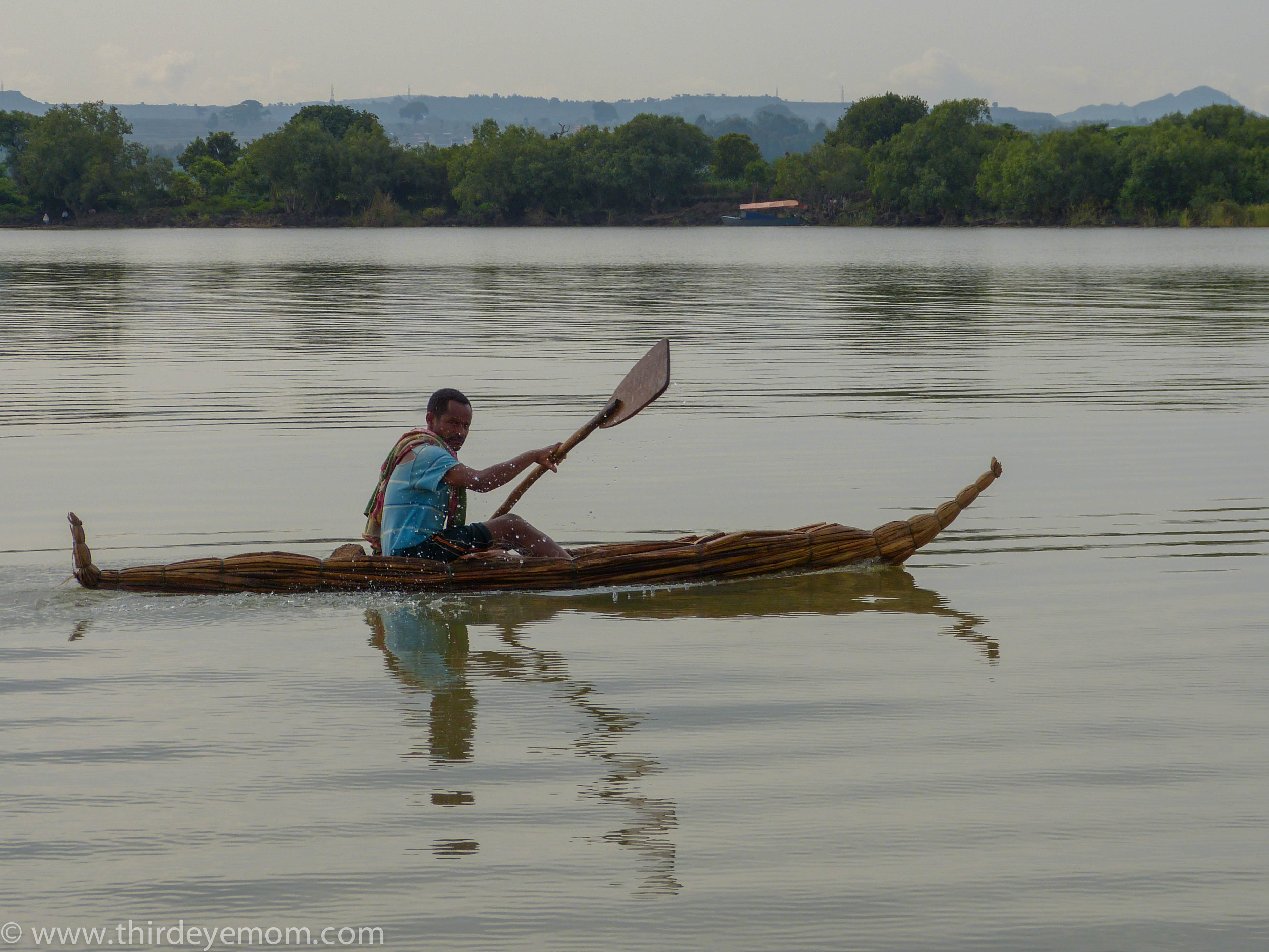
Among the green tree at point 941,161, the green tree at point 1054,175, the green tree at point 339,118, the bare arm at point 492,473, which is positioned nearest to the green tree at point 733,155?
the green tree at point 941,161

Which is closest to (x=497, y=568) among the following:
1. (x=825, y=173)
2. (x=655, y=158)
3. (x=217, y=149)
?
(x=825, y=173)

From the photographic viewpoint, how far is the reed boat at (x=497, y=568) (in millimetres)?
8719

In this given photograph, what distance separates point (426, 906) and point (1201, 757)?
10.6ft

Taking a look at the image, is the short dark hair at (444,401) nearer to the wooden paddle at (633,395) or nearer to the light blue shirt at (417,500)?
the light blue shirt at (417,500)

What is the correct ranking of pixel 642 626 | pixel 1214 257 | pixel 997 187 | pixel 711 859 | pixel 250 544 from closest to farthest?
pixel 711 859 → pixel 642 626 → pixel 250 544 → pixel 1214 257 → pixel 997 187

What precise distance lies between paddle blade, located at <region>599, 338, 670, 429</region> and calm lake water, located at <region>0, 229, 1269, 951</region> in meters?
1.27

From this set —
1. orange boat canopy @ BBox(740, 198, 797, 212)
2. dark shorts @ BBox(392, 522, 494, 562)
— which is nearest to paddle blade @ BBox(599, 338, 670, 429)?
dark shorts @ BBox(392, 522, 494, 562)

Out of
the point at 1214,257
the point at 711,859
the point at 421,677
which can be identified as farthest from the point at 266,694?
the point at 1214,257

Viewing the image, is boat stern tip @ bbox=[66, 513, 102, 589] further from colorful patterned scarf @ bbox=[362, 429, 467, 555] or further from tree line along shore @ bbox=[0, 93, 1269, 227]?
tree line along shore @ bbox=[0, 93, 1269, 227]

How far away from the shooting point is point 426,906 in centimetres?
474

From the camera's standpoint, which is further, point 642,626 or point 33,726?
point 642,626

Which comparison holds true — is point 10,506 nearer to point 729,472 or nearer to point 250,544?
point 250,544

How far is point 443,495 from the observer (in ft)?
28.6

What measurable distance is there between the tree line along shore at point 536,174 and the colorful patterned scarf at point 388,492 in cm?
12382
